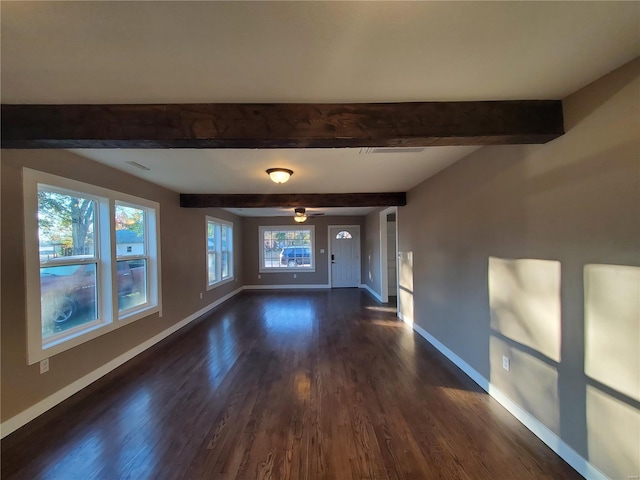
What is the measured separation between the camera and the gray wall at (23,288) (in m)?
2.21

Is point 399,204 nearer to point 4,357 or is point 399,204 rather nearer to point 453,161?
point 453,161

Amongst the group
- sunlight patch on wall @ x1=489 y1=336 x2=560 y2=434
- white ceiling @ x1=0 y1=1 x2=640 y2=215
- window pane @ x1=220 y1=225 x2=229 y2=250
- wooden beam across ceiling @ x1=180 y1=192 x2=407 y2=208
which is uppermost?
white ceiling @ x1=0 y1=1 x2=640 y2=215

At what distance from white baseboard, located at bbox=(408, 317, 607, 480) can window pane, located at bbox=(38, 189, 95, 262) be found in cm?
426

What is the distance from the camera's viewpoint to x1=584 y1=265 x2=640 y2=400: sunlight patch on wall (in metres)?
1.48

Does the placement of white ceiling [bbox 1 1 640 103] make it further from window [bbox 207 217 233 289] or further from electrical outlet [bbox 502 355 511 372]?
window [bbox 207 217 233 289]

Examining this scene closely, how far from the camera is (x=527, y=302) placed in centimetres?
221

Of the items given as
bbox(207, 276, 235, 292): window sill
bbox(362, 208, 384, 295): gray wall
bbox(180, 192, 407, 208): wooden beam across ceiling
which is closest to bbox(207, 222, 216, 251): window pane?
bbox(207, 276, 235, 292): window sill

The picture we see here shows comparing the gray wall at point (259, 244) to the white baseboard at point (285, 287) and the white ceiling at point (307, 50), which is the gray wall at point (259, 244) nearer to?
the white baseboard at point (285, 287)

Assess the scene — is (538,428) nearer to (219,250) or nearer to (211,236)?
(211,236)

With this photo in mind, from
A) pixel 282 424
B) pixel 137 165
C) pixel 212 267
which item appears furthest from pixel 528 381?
pixel 212 267

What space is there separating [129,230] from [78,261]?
95 centimetres

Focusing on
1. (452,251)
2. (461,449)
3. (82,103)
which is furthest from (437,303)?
(82,103)

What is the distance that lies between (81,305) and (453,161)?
437 cm

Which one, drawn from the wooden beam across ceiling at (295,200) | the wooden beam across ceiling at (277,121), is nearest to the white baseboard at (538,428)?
the wooden beam across ceiling at (277,121)
